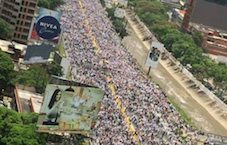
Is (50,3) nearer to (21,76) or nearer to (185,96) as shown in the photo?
(185,96)

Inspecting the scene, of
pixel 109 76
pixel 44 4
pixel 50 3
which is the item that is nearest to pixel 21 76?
pixel 109 76

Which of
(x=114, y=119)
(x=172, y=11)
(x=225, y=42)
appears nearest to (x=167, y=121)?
(x=114, y=119)

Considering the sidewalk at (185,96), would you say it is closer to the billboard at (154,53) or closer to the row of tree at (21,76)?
the billboard at (154,53)

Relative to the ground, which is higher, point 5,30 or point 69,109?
point 69,109

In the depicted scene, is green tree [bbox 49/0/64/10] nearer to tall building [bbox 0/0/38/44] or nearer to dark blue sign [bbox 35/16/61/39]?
tall building [bbox 0/0/38/44]

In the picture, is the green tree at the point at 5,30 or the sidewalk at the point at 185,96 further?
the sidewalk at the point at 185,96

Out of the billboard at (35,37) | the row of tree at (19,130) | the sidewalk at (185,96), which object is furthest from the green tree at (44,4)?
the row of tree at (19,130)

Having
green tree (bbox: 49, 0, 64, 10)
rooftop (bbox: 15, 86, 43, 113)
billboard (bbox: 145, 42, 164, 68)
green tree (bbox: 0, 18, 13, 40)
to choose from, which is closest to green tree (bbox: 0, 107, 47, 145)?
rooftop (bbox: 15, 86, 43, 113)
